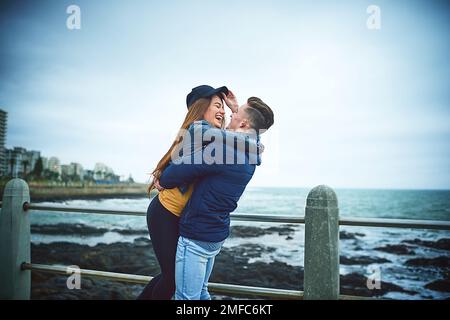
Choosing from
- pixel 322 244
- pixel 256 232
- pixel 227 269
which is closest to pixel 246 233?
pixel 256 232

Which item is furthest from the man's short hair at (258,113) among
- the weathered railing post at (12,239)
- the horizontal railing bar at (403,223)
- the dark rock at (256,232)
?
the dark rock at (256,232)

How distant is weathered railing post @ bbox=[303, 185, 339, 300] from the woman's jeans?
1019mm

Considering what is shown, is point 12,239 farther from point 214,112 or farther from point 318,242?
point 318,242

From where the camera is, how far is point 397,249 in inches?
1109

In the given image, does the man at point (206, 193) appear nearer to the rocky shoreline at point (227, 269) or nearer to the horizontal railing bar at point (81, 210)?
the horizontal railing bar at point (81, 210)

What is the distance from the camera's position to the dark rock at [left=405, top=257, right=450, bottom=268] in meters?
21.3

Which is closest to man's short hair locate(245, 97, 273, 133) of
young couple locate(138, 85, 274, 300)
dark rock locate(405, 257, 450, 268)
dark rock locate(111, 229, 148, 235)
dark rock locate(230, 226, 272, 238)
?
young couple locate(138, 85, 274, 300)

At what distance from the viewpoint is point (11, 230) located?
310 cm

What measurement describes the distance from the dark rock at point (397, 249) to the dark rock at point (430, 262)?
9.44 feet

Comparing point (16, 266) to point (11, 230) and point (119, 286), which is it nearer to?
point (11, 230)

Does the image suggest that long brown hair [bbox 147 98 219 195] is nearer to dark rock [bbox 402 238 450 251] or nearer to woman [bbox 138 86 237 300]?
woman [bbox 138 86 237 300]

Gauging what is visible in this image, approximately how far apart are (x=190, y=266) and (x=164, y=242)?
8.7 inches
